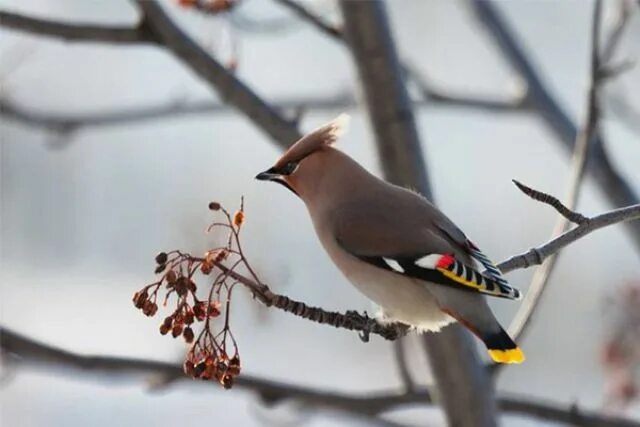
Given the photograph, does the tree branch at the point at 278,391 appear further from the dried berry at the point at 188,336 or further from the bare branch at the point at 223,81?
the dried berry at the point at 188,336

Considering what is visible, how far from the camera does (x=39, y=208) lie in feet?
20.9

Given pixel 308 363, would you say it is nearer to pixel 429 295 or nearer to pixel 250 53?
pixel 250 53

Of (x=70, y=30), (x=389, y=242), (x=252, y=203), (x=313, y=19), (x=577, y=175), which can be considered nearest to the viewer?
(x=389, y=242)

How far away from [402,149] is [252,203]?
3.32 m

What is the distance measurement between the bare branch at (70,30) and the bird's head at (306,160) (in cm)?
49

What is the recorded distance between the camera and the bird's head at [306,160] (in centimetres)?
232

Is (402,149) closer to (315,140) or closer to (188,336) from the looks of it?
(315,140)

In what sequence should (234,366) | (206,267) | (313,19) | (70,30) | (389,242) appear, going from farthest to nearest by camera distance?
(313,19), (70,30), (389,242), (234,366), (206,267)

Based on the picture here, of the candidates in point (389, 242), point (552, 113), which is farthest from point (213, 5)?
point (552, 113)

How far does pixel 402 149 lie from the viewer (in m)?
2.71

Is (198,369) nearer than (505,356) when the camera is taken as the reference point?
Yes

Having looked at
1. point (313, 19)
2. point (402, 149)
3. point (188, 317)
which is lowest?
point (188, 317)

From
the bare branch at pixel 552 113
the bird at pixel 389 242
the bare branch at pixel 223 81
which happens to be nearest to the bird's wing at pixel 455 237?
the bird at pixel 389 242

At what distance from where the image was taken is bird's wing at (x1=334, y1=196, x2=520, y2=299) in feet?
7.20
